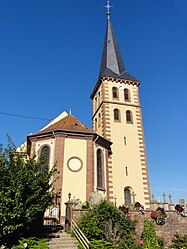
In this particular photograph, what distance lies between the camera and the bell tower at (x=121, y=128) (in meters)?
24.2

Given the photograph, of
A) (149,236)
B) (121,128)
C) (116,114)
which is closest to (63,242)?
(149,236)

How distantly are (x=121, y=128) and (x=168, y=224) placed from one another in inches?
504

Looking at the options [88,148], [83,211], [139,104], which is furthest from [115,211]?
[139,104]

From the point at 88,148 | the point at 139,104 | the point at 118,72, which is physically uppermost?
the point at 118,72

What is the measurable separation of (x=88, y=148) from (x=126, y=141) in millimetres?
Result: 6575

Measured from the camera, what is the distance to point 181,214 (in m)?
17.8


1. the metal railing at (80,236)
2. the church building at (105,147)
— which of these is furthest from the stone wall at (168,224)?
the church building at (105,147)

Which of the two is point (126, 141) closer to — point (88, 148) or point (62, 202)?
point (88, 148)

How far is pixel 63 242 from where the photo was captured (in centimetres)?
1308

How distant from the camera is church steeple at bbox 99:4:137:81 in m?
32.4

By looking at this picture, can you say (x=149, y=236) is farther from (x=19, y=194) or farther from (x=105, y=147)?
(x=105, y=147)

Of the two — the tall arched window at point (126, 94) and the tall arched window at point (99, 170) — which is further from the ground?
the tall arched window at point (126, 94)

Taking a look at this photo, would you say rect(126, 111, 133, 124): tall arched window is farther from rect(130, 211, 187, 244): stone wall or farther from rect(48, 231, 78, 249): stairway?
rect(48, 231, 78, 249): stairway

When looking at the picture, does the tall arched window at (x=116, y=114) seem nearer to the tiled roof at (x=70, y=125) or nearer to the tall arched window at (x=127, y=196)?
the tiled roof at (x=70, y=125)
